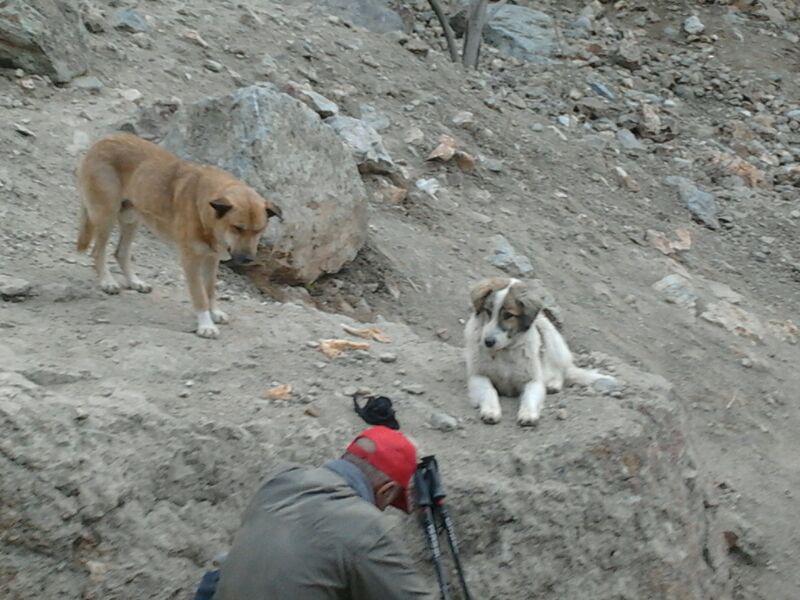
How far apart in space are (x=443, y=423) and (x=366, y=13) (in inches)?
466

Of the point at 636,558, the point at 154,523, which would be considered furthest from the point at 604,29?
the point at 154,523

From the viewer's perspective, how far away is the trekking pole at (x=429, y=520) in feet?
16.4

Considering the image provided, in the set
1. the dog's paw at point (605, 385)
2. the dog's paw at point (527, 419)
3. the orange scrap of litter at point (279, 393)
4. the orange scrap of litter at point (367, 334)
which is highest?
the dog's paw at point (605, 385)

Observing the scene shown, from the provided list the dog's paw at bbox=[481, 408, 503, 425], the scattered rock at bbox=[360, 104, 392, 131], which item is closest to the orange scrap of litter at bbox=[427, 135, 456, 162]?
the scattered rock at bbox=[360, 104, 392, 131]

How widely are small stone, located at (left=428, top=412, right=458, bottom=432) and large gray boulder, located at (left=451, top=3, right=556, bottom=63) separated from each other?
520 inches

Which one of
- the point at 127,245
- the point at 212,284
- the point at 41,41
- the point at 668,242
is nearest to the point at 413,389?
the point at 212,284

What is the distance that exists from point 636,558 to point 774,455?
12.6ft

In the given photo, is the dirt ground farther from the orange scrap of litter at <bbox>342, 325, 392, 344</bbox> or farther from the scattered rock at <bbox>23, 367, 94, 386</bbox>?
the orange scrap of litter at <bbox>342, 325, 392, 344</bbox>

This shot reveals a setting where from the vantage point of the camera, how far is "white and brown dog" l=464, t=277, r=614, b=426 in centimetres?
635

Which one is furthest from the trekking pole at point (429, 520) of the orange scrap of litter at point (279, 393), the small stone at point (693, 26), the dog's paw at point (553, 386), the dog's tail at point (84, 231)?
the small stone at point (693, 26)

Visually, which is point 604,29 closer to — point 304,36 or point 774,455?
point 304,36

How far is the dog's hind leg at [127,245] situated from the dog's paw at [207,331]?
3.23ft

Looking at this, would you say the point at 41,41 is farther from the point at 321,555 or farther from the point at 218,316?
the point at 321,555

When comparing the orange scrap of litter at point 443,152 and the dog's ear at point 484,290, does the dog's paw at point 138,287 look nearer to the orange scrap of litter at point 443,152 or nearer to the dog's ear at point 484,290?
the dog's ear at point 484,290
